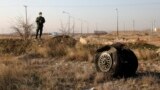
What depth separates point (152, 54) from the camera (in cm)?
1794

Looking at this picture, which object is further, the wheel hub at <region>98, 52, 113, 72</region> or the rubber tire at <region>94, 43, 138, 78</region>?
the wheel hub at <region>98, 52, 113, 72</region>

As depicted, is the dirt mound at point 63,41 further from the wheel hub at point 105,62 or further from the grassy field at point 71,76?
the wheel hub at point 105,62

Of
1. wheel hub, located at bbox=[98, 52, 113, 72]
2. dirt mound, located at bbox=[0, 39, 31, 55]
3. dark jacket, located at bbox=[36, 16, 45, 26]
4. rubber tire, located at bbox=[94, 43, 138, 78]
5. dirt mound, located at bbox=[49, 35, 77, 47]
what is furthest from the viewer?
dark jacket, located at bbox=[36, 16, 45, 26]

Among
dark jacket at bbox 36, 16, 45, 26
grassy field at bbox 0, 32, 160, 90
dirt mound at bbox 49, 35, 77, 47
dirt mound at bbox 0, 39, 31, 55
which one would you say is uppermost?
dark jacket at bbox 36, 16, 45, 26

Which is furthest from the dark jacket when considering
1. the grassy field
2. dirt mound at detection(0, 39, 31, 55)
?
the grassy field

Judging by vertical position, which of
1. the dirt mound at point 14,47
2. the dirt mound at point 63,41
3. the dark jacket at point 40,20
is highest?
the dark jacket at point 40,20

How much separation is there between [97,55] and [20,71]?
2573 mm

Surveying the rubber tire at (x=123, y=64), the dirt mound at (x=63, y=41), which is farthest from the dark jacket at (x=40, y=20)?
the rubber tire at (x=123, y=64)

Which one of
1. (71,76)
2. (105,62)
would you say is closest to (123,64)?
(105,62)

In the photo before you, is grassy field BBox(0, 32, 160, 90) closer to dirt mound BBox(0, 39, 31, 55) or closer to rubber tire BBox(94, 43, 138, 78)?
rubber tire BBox(94, 43, 138, 78)

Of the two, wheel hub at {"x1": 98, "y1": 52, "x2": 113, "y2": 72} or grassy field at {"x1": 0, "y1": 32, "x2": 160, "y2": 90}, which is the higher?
wheel hub at {"x1": 98, "y1": 52, "x2": 113, "y2": 72}

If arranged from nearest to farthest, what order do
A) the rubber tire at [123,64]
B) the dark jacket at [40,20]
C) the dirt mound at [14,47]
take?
1. the rubber tire at [123,64]
2. the dirt mound at [14,47]
3. the dark jacket at [40,20]

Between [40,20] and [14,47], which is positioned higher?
[40,20]

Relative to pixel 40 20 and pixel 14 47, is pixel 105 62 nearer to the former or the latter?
pixel 14 47
